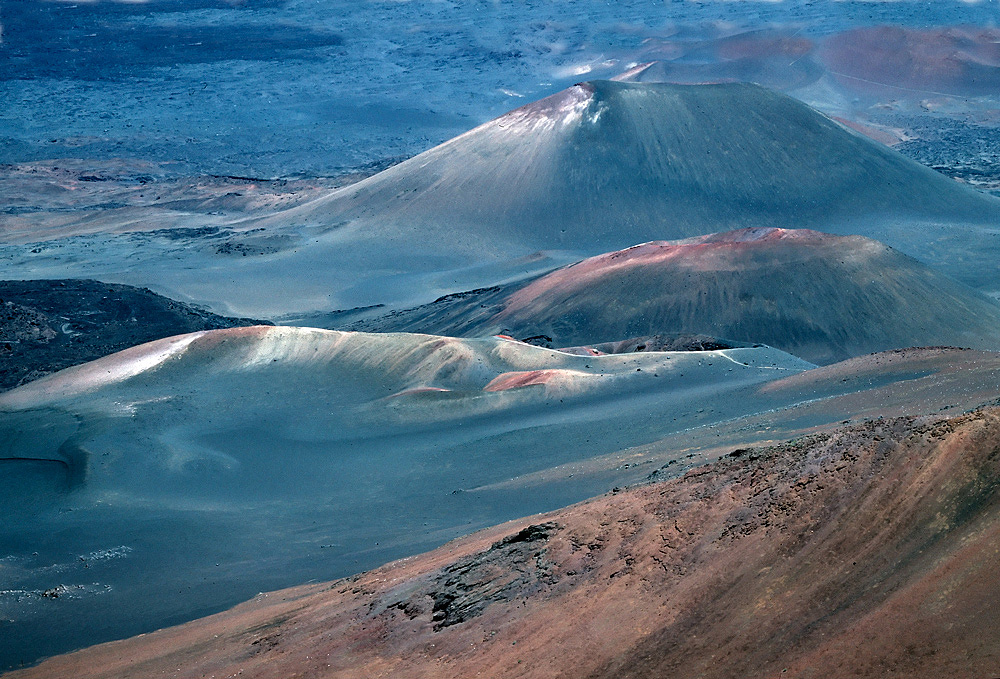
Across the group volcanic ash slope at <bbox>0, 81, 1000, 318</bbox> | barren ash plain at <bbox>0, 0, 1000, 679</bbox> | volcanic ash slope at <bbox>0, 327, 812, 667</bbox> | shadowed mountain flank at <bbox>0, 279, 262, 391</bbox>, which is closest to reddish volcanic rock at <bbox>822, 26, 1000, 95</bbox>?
barren ash plain at <bbox>0, 0, 1000, 679</bbox>

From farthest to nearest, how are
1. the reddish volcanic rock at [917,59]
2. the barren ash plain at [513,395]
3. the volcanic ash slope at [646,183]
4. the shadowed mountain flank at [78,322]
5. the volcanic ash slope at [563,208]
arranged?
the reddish volcanic rock at [917,59] < the volcanic ash slope at [646,183] < the volcanic ash slope at [563,208] < the shadowed mountain flank at [78,322] < the barren ash plain at [513,395]

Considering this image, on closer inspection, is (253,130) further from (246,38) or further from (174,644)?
(174,644)

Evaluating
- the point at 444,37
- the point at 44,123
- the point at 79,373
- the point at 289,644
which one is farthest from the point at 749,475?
the point at 444,37

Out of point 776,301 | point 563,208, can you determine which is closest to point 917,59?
point 563,208

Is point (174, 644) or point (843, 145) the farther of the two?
point (843, 145)

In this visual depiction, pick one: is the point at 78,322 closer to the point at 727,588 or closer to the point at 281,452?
the point at 281,452

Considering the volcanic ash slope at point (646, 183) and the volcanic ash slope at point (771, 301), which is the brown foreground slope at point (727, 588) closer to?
the volcanic ash slope at point (771, 301)

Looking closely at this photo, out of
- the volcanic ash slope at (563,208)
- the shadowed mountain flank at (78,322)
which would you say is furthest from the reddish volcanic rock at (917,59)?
the shadowed mountain flank at (78,322)
